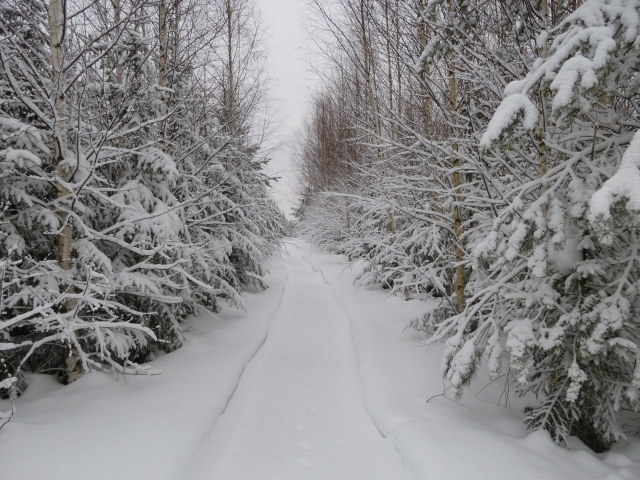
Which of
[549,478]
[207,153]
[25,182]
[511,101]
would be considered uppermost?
[207,153]

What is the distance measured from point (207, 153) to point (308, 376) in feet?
16.7

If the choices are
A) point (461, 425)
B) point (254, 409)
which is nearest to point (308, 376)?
point (254, 409)

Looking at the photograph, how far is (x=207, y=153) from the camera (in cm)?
765

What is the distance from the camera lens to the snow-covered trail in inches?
124

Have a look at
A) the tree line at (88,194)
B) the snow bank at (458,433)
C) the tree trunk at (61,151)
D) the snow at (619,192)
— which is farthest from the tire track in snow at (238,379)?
the snow at (619,192)

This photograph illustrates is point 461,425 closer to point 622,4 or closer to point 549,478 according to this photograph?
point 549,478

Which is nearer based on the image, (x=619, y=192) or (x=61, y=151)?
(x=619, y=192)

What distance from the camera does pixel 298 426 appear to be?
3904 millimetres

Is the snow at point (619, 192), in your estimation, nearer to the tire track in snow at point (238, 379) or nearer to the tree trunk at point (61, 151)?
the tire track in snow at point (238, 379)

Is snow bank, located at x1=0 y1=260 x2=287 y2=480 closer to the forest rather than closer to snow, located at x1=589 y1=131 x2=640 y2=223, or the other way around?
the forest

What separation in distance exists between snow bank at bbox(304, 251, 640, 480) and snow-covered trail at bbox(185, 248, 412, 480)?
22cm

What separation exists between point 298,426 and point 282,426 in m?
0.18

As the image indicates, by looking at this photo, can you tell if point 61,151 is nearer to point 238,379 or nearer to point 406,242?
point 238,379

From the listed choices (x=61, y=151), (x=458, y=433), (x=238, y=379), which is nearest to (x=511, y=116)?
(x=458, y=433)
